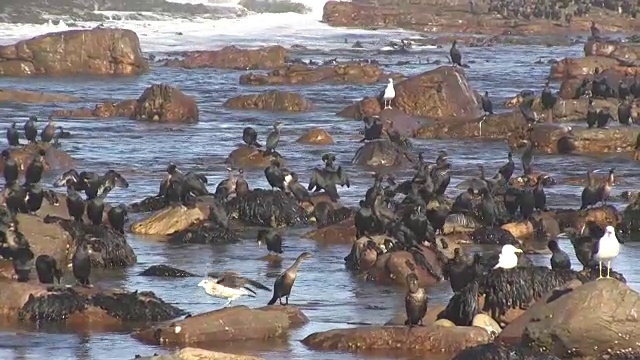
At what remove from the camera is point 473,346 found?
44.8 ft

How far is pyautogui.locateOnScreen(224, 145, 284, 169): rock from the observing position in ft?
90.4

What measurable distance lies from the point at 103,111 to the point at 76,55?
30.1 feet

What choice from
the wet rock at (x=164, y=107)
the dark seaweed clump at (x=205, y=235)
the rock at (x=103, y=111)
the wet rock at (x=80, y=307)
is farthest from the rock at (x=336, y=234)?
A: the rock at (x=103, y=111)

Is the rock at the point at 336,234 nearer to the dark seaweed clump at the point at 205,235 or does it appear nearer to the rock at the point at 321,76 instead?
the dark seaweed clump at the point at 205,235

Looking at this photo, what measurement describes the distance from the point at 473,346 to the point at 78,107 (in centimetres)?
2387

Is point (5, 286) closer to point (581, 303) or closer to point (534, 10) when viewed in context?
point (581, 303)

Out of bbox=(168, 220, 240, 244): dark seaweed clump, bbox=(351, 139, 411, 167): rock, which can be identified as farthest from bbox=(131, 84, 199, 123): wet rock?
bbox=(168, 220, 240, 244): dark seaweed clump

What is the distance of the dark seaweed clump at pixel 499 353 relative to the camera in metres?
13.1

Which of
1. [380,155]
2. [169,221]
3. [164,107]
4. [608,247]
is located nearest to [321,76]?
[164,107]

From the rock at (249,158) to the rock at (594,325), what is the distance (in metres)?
14.0

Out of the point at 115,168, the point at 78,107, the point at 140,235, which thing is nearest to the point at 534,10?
the point at 78,107

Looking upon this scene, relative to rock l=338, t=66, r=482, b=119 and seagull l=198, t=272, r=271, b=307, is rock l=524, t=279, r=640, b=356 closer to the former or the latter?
seagull l=198, t=272, r=271, b=307

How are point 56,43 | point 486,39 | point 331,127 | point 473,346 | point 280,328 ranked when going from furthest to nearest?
point 486,39 < point 56,43 < point 331,127 < point 280,328 < point 473,346

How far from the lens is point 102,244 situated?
18562 mm
